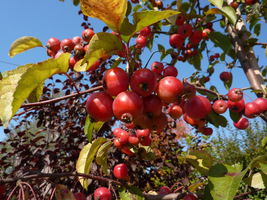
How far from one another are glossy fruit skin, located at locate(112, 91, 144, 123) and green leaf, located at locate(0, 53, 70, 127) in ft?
1.08

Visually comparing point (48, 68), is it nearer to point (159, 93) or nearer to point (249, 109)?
point (159, 93)

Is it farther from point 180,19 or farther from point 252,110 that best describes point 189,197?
point 180,19

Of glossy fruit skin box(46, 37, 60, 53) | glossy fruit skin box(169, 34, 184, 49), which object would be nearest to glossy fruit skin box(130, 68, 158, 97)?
glossy fruit skin box(46, 37, 60, 53)

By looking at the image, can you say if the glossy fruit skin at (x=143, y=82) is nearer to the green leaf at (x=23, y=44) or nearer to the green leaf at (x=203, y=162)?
the green leaf at (x=23, y=44)

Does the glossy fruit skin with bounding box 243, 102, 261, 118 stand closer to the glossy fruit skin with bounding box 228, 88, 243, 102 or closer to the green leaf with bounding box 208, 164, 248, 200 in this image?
the glossy fruit skin with bounding box 228, 88, 243, 102

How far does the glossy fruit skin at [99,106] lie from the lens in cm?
93

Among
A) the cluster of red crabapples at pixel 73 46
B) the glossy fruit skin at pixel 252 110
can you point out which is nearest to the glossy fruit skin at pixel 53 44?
the cluster of red crabapples at pixel 73 46

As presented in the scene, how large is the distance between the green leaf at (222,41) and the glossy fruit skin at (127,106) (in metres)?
1.53

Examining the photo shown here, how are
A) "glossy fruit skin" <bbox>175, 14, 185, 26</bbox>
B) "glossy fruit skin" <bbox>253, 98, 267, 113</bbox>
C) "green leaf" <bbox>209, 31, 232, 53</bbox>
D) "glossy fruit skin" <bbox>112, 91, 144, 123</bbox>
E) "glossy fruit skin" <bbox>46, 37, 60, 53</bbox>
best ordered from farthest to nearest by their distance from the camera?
1. "glossy fruit skin" <bbox>175, 14, 185, 26</bbox>
2. "green leaf" <bbox>209, 31, 232, 53</bbox>
3. "glossy fruit skin" <bbox>253, 98, 267, 113</bbox>
4. "glossy fruit skin" <bbox>46, 37, 60, 53</bbox>
5. "glossy fruit skin" <bbox>112, 91, 144, 123</bbox>

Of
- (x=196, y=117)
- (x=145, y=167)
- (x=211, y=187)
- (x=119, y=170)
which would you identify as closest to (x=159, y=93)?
(x=196, y=117)

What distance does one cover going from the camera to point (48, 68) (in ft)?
2.85

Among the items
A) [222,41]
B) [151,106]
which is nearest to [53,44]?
[151,106]

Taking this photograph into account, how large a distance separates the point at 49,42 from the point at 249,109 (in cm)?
172

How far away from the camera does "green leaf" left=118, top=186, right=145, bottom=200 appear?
5.15 feet
